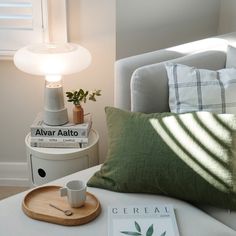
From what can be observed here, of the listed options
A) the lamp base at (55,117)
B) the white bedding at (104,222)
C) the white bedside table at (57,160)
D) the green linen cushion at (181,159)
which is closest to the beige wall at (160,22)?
the lamp base at (55,117)

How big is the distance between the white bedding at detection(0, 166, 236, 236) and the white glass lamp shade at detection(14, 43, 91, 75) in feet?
1.91

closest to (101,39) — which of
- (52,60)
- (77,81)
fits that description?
(77,81)

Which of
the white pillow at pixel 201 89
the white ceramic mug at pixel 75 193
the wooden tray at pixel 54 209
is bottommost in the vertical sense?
the wooden tray at pixel 54 209

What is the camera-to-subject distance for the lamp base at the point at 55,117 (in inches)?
77.2

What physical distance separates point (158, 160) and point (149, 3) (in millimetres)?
985

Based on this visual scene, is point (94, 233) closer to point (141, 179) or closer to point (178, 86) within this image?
point (141, 179)

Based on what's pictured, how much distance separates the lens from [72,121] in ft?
6.66

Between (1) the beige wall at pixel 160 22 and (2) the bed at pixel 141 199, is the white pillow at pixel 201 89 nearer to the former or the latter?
(2) the bed at pixel 141 199

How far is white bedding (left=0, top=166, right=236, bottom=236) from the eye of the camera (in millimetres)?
1400

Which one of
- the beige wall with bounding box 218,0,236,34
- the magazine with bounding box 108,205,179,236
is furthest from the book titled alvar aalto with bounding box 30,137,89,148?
the beige wall with bounding box 218,0,236,34

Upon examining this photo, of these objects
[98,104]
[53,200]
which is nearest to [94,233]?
[53,200]

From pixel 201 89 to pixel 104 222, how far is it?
64 centimetres

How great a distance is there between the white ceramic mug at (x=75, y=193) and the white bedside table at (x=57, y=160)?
1.36ft

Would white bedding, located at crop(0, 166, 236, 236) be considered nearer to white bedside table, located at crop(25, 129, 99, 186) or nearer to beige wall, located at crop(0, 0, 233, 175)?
white bedside table, located at crop(25, 129, 99, 186)
